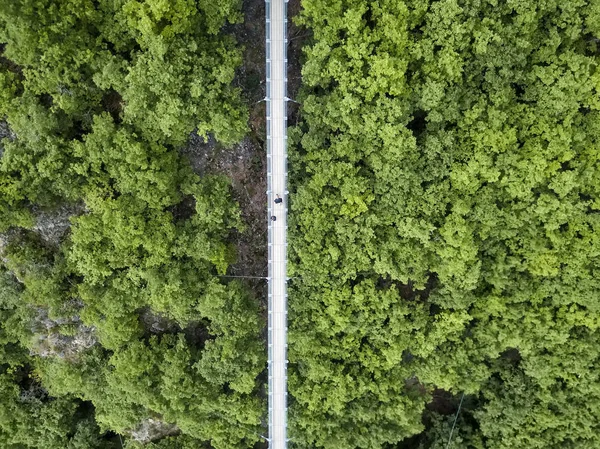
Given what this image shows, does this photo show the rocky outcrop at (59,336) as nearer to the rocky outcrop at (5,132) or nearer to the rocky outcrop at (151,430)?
the rocky outcrop at (151,430)

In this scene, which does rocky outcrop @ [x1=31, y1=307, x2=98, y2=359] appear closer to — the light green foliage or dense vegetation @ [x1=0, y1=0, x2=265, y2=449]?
dense vegetation @ [x1=0, y1=0, x2=265, y2=449]

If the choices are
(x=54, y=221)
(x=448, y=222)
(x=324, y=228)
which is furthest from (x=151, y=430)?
(x=448, y=222)

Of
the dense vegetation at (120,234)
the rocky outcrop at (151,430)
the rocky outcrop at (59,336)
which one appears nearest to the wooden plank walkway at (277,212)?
the dense vegetation at (120,234)

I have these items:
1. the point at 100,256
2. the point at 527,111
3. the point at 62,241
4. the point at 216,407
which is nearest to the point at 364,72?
the point at 527,111

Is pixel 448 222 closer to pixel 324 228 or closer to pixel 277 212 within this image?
pixel 324 228

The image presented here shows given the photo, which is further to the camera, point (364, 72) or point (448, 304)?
point (448, 304)

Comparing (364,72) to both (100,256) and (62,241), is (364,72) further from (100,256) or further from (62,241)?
(62,241)

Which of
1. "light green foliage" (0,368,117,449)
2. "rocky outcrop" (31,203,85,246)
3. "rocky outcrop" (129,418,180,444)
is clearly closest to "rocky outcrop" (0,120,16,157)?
"rocky outcrop" (31,203,85,246)
